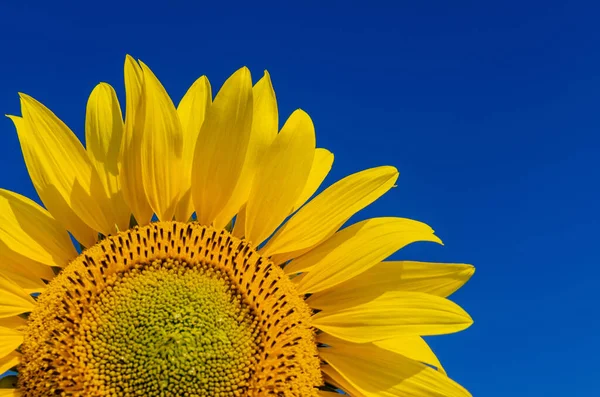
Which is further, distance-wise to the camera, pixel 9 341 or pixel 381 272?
pixel 381 272

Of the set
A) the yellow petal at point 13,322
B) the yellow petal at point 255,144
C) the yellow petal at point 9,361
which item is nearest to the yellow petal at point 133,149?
the yellow petal at point 255,144

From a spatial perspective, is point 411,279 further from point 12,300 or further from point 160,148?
point 12,300

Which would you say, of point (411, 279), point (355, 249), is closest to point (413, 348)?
point (411, 279)

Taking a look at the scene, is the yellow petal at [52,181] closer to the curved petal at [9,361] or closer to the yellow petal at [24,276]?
the yellow petal at [24,276]

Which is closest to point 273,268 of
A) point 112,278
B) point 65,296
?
point 112,278

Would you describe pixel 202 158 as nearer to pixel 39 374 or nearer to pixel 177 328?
pixel 177 328

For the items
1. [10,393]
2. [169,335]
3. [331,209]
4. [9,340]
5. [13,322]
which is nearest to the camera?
[169,335]
